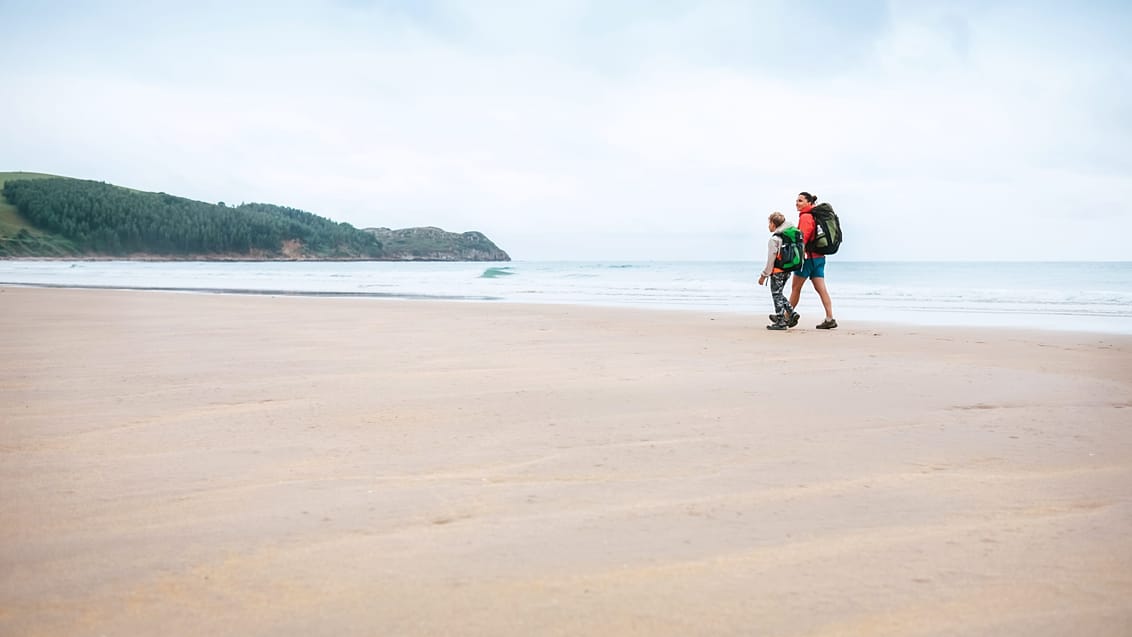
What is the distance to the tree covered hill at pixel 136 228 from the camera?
104 meters

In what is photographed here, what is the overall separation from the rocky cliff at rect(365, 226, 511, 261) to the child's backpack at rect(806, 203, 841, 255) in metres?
133

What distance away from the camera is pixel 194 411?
4066 millimetres

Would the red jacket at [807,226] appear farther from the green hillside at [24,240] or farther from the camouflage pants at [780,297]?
the green hillside at [24,240]

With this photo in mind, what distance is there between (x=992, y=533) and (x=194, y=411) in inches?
147

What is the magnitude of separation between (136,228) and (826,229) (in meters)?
118

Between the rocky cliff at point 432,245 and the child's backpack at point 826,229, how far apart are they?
437 ft

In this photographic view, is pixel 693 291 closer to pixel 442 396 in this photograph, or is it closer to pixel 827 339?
pixel 827 339

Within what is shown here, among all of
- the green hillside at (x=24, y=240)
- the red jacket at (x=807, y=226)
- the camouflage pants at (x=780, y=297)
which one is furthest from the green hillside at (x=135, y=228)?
the red jacket at (x=807, y=226)

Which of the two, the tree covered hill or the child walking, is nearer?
the child walking

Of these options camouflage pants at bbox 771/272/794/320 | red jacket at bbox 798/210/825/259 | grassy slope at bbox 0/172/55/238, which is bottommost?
camouflage pants at bbox 771/272/794/320

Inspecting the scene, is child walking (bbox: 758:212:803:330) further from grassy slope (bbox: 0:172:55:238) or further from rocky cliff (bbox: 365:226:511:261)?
rocky cliff (bbox: 365:226:511:261)

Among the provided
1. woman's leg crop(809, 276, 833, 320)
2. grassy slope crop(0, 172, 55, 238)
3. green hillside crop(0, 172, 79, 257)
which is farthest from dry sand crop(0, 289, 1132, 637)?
grassy slope crop(0, 172, 55, 238)

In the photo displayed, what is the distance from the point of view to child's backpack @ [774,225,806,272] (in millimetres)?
9945

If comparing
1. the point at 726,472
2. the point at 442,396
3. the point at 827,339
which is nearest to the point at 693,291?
the point at 827,339
